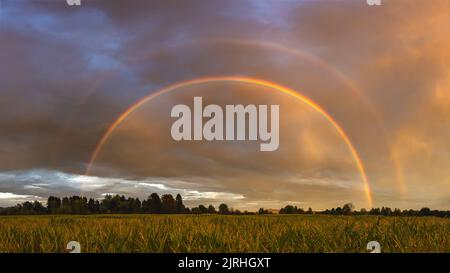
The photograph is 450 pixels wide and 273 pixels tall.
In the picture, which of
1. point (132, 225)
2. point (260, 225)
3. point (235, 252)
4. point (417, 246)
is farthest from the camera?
point (260, 225)

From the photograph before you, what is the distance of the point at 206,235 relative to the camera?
17.8ft

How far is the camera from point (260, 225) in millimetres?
6531

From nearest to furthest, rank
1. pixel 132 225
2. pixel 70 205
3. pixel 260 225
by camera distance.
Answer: pixel 70 205 → pixel 132 225 → pixel 260 225

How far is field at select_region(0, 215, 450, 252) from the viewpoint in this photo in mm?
5086

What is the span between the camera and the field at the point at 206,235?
5.09 meters
